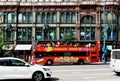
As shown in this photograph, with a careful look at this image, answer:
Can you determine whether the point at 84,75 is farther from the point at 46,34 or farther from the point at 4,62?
the point at 46,34

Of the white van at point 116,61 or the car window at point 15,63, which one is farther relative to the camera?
the white van at point 116,61

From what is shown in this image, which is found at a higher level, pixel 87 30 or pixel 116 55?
pixel 87 30

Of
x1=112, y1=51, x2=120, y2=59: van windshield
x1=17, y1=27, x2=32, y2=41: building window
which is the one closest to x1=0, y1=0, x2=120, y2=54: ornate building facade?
x1=17, y1=27, x2=32, y2=41: building window

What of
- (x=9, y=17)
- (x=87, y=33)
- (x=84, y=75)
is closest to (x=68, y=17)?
(x=87, y=33)

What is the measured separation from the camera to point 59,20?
67.6 m

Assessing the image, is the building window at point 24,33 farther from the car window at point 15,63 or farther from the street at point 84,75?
the car window at point 15,63

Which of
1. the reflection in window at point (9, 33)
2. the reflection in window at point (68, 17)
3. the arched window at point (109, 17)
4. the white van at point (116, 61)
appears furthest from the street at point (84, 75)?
the reflection in window at point (9, 33)

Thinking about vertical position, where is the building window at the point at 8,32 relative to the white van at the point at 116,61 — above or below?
above

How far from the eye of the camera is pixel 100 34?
220 ft

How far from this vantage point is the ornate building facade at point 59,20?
6725 cm

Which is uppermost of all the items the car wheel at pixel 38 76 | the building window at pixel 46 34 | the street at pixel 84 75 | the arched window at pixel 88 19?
the arched window at pixel 88 19

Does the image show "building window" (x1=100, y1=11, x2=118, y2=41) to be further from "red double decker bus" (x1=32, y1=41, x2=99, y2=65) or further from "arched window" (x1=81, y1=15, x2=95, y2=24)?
"red double decker bus" (x1=32, y1=41, x2=99, y2=65)

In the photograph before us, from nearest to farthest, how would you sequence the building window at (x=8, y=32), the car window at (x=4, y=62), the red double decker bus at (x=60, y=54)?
1. the car window at (x=4, y=62)
2. the red double decker bus at (x=60, y=54)
3. the building window at (x=8, y=32)

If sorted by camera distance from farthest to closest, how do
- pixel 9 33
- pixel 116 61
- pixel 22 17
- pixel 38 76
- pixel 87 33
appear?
pixel 22 17 < pixel 9 33 < pixel 87 33 < pixel 116 61 < pixel 38 76
